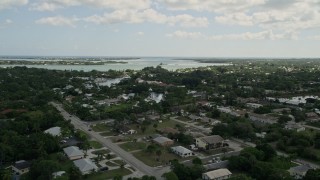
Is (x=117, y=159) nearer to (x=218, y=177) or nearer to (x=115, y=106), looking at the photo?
(x=218, y=177)

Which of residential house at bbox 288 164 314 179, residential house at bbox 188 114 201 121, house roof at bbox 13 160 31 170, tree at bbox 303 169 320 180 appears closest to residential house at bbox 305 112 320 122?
residential house at bbox 188 114 201 121

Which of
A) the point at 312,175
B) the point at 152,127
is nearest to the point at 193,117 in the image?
the point at 152,127

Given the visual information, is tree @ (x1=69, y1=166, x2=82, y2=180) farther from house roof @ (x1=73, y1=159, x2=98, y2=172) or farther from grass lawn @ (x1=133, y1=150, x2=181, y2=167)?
grass lawn @ (x1=133, y1=150, x2=181, y2=167)

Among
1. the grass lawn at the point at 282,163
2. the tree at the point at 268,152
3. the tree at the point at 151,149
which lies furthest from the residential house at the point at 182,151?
the grass lawn at the point at 282,163

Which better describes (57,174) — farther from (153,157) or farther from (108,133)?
(108,133)

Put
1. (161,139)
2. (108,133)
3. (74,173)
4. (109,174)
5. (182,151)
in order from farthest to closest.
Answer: (108,133) → (161,139) → (182,151) → (109,174) → (74,173)

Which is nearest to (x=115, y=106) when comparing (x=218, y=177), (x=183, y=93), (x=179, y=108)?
(x=179, y=108)
